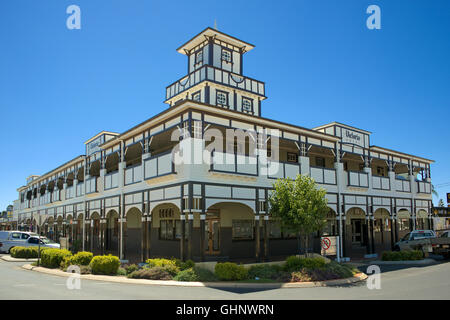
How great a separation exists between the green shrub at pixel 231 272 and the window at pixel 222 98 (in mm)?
13745

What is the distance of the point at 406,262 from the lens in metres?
21.8

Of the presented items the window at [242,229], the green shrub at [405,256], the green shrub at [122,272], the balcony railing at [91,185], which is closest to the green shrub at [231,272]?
the green shrub at [122,272]

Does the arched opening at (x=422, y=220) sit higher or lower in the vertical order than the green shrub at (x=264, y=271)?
higher

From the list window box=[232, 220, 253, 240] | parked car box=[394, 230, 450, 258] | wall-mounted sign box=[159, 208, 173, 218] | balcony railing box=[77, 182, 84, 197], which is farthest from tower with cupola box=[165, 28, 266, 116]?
parked car box=[394, 230, 450, 258]

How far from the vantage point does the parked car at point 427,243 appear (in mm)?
23672

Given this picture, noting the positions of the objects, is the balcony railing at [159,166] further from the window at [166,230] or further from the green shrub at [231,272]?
the green shrub at [231,272]

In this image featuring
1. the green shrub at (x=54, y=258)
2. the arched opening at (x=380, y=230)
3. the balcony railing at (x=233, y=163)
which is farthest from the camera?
the arched opening at (x=380, y=230)

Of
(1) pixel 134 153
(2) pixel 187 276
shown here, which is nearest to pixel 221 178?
(2) pixel 187 276

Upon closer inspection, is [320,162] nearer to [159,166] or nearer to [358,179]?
[358,179]

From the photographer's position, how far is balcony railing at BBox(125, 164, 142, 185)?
74.0 feet

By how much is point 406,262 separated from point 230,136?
40.3 feet

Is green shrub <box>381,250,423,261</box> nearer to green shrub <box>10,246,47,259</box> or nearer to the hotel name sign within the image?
the hotel name sign
